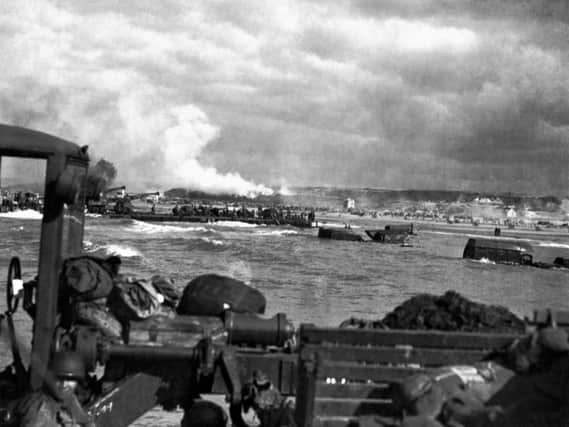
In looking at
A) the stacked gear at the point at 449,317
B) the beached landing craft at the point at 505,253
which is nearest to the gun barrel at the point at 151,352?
the stacked gear at the point at 449,317

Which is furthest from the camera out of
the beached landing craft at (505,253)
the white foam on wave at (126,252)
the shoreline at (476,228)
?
the shoreline at (476,228)

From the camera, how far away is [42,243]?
4.48 m

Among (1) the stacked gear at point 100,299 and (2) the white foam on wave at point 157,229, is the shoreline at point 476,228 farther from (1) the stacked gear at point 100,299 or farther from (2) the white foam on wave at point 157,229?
(1) the stacked gear at point 100,299

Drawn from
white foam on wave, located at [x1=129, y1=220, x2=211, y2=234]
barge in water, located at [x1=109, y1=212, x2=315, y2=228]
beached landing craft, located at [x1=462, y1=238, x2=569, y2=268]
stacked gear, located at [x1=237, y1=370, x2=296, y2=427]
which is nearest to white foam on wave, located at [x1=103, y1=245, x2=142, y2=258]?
white foam on wave, located at [x1=129, y1=220, x2=211, y2=234]

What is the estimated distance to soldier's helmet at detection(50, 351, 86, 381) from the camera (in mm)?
4398

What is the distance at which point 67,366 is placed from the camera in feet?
14.5

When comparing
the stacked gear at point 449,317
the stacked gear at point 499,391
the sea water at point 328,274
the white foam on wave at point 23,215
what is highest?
the stacked gear at point 449,317

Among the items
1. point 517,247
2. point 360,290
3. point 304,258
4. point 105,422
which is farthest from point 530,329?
point 517,247

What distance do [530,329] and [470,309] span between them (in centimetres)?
66

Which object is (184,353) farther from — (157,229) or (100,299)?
(157,229)

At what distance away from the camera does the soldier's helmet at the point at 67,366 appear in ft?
14.4

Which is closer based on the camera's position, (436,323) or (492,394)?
(492,394)

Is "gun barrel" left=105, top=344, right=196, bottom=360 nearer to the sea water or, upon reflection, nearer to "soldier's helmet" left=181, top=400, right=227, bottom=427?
"soldier's helmet" left=181, top=400, right=227, bottom=427

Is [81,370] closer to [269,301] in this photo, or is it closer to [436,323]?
[436,323]
